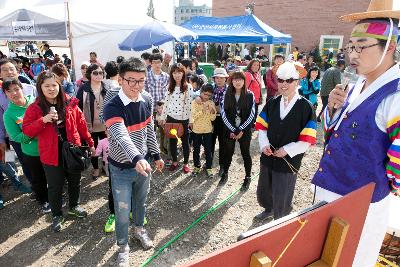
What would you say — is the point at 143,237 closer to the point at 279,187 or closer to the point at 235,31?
the point at 279,187

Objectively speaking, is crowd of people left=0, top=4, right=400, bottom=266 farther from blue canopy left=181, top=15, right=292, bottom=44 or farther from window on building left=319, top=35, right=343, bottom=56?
window on building left=319, top=35, right=343, bottom=56

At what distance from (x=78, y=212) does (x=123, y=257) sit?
3.75ft

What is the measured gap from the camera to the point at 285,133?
3041mm

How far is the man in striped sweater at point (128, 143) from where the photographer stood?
2537 millimetres

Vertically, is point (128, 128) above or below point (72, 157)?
above

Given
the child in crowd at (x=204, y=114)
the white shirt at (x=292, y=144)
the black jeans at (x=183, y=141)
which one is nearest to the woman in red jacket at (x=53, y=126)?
the black jeans at (x=183, y=141)

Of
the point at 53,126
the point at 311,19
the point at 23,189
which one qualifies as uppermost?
the point at 311,19

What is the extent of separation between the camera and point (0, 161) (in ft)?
14.0

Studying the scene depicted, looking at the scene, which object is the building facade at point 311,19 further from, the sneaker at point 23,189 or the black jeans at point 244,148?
the sneaker at point 23,189

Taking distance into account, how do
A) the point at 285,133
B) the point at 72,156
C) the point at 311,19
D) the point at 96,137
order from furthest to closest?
the point at 311,19 → the point at 96,137 → the point at 72,156 → the point at 285,133

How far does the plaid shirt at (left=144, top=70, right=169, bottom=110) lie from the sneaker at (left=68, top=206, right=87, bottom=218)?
2273 millimetres

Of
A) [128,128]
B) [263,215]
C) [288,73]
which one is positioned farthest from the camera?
[263,215]

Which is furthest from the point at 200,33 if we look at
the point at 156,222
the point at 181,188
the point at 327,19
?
the point at 327,19

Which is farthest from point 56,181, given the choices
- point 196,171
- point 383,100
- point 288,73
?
point 383,100
